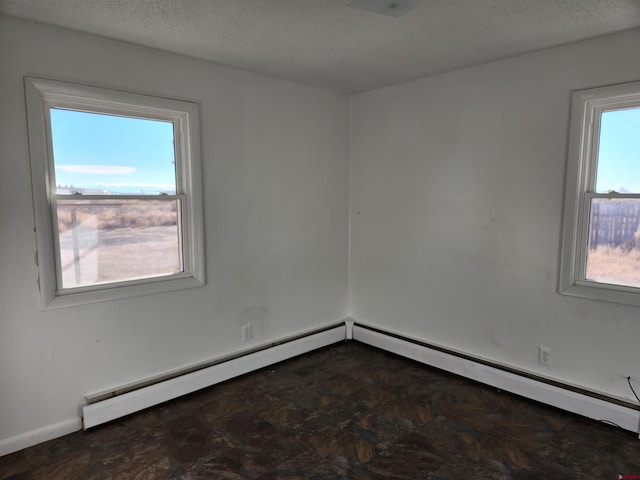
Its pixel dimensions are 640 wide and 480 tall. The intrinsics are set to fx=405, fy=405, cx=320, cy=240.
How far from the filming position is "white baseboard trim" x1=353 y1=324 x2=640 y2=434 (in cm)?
255

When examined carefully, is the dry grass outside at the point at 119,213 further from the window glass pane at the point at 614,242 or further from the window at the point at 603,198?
the window glass pane at the point at 614,242

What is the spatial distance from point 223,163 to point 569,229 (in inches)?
99.7

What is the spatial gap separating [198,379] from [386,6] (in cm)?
276

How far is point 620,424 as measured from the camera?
2.53 meters

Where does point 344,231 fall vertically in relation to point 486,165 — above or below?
below

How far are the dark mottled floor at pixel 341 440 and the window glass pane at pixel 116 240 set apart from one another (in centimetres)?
98

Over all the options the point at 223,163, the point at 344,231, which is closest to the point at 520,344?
the point at 344,231

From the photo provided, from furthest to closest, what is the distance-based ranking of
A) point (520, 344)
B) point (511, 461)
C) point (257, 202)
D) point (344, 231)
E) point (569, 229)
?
point (344, 231) → point (257, 202) → point (520, 344) → point (569, 229) → point (511, 461)

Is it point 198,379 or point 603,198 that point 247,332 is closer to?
point 198,379

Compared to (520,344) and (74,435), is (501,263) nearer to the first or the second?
(520,344)

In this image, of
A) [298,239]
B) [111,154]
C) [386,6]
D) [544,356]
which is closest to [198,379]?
[298,239]

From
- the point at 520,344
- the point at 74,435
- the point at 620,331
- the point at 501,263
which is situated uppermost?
the point at 501,263

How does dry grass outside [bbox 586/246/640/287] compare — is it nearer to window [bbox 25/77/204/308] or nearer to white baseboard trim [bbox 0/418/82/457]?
window [bbox 25/77/204/308]

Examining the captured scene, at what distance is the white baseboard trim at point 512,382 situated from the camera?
2.55m
